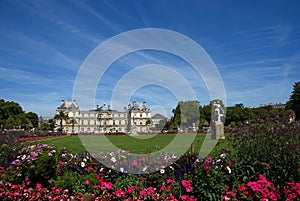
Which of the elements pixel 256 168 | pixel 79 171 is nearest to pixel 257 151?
pixel 256 168

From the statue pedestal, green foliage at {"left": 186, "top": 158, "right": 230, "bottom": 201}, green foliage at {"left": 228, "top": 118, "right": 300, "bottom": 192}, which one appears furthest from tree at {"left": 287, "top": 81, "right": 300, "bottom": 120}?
green foliage at {"left": 186, "top": 158, "right": 230, "bottom": 201}

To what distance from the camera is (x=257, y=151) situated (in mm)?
5207

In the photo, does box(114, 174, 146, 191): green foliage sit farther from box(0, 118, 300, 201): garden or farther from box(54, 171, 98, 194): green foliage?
box(54, 171, 98, 194): green foliage

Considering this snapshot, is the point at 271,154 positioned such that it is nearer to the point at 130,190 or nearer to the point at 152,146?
the point at 130,190

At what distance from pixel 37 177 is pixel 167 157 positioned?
245cm

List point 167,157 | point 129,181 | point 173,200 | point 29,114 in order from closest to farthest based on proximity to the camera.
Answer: point 173,200, point 129,181, point 167,157, point 29,114

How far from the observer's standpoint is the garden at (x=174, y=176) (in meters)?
3.89

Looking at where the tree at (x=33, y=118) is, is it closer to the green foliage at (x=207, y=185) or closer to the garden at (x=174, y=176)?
the garden at (x=174, y=176)

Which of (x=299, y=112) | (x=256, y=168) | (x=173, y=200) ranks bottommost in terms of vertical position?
(x=173, y=200)

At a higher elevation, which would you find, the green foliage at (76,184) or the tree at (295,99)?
the tree at (295,99)

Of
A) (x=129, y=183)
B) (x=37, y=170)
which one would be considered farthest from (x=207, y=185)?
(x=37, y=170)

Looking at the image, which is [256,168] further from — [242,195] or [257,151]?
[242,195]

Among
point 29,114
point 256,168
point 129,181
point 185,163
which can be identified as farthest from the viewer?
point 29,114

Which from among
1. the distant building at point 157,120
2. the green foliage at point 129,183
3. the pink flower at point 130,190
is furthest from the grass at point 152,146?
the distant building at point 157,120
